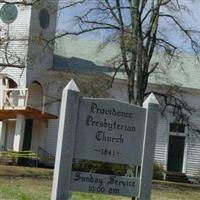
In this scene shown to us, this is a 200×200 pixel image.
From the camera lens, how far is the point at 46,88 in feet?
138

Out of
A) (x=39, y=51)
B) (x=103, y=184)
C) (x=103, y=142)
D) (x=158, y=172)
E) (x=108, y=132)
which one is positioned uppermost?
(x=39, y=51)

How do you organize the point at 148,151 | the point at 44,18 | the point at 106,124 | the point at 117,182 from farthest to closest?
the point at 44,18 < the point at 148,151 < the point at 117,182 < the point at 106,124

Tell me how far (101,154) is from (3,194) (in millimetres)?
6676

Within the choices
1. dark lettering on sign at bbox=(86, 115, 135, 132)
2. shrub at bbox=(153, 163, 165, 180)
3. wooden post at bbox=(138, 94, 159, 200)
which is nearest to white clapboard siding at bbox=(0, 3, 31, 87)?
shrub at bbox=(153, 163, 165, 180)

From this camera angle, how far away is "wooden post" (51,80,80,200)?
32.1ft

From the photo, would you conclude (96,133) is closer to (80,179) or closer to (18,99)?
(80,179)

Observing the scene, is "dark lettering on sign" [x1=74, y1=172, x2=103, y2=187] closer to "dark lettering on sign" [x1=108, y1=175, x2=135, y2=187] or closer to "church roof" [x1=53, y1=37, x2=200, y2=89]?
"dark lettering on sign" [x1=108, y1=175, x2=135, y2=187]

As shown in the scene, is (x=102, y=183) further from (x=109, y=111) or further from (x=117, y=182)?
(x=109, y=111)

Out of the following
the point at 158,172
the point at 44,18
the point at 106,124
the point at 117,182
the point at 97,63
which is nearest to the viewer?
the point at 106,124

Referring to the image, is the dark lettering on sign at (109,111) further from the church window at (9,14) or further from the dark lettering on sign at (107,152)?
the church window at (9,14)

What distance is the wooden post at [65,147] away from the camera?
385 inches

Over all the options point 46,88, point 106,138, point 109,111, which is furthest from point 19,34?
point 106,138

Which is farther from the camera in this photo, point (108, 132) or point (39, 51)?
point (39, 51)

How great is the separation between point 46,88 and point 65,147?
32.5 meters
